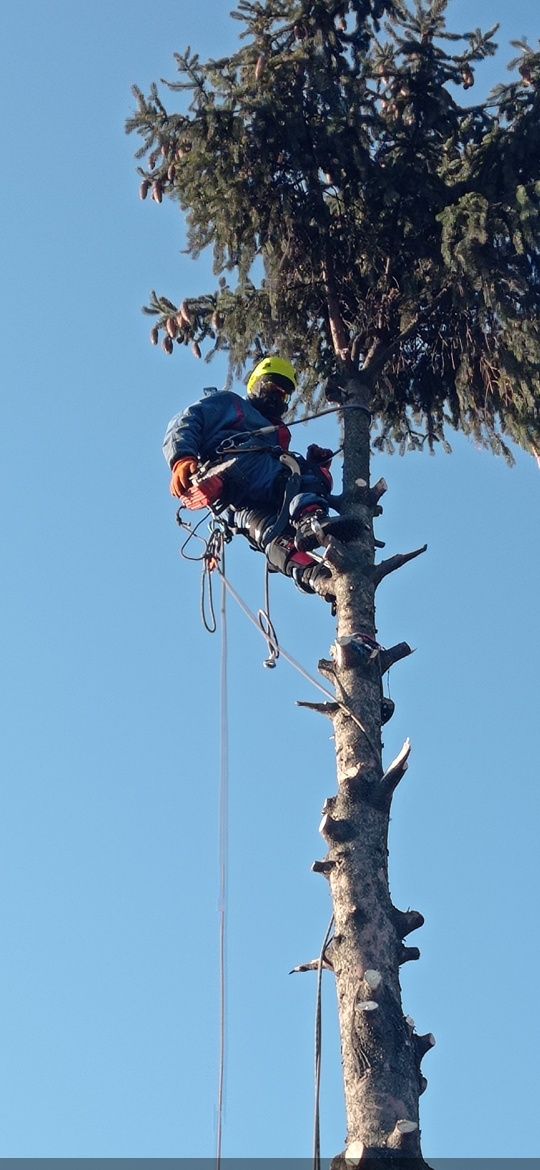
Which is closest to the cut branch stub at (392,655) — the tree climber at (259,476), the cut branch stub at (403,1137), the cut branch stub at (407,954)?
the tree climber at (259,476)

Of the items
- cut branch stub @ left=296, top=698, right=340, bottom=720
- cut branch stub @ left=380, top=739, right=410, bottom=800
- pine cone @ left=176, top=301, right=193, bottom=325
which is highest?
pine cone @ left=176, top=301, right=193, bottom=325

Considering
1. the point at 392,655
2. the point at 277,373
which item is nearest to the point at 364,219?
the point at 277,373

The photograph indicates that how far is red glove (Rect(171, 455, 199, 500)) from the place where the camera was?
26.1ft

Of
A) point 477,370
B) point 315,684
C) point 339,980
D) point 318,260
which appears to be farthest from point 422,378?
point 339,980

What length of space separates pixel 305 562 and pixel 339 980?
8.17 feet

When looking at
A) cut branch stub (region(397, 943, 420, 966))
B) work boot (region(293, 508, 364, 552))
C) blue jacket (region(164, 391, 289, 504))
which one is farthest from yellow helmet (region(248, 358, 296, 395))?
cut branch stub (region(397, 943, 420, 966))

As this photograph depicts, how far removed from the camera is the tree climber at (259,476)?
750 cm

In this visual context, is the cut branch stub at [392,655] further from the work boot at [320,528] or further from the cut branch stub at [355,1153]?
the cut branch stub at [355,1153]

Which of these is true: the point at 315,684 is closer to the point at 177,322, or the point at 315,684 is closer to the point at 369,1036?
the point at 369,1036

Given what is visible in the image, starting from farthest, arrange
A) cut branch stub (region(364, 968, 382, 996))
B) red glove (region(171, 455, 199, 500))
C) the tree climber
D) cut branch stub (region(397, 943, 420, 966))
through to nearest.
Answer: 1. red glove (region(171, 455, 199, 500))
2. the tree climber
3. cut branch stub (region(397, 943, 420, 966))
4. cut branch stub (region(364, 968, 382, 996))

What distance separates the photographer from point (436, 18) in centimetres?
887

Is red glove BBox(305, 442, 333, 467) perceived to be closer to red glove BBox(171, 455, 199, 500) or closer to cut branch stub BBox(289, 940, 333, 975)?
red glove BBox(171, 455, 199, 500)

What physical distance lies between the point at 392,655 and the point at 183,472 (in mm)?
1793

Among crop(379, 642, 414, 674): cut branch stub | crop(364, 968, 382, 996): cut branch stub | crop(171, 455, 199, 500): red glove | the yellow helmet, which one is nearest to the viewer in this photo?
crop(364, 968, 382, 996): cut branch stub
